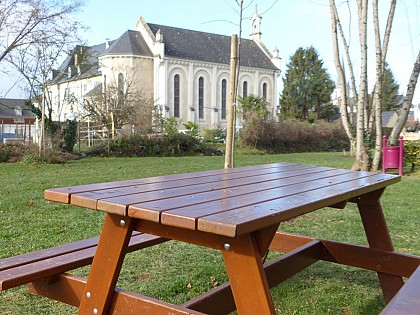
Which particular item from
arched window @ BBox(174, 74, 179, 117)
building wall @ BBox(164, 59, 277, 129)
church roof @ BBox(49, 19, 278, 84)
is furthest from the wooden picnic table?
arched window @ BBox(174, 74, 179, 117)

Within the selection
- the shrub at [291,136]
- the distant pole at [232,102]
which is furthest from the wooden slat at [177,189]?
the shrub at [291,136]

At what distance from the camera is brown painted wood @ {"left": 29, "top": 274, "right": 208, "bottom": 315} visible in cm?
185

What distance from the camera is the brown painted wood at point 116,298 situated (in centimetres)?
185

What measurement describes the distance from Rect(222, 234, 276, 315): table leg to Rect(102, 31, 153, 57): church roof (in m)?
45.3

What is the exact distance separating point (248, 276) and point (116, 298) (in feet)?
2.15

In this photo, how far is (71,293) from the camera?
7.17 feet

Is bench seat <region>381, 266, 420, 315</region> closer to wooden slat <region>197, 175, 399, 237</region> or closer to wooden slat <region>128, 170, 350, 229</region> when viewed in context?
wooden slat <region>197, 175, 399, 237</region>

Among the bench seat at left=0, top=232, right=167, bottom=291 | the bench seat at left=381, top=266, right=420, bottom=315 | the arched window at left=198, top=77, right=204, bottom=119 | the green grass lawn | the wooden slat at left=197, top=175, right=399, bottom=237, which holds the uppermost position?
the arched window at left=198, top=77, right=204, bottom=119

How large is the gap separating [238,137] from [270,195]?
82.8 feet

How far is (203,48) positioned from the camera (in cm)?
5131

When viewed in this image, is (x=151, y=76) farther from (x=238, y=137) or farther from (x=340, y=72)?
(x=340, y=72)

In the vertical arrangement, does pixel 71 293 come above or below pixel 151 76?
below

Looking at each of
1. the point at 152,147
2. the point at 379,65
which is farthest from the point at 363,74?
the point at 152,147

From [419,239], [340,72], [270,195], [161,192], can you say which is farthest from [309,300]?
[340,72]
